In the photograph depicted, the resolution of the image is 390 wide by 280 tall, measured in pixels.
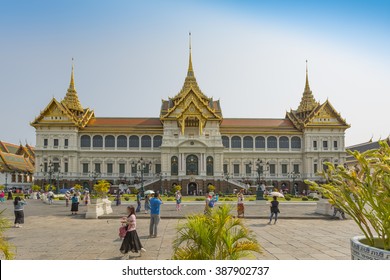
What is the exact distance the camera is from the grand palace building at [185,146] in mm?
54531

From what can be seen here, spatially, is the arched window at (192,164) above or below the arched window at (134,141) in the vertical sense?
below

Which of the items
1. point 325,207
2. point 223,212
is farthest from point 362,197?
point 325,207

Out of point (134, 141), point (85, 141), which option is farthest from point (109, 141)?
point (134, 141)

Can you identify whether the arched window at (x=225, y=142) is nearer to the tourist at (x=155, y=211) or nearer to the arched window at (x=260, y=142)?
the arched window at (x=260, y=142)

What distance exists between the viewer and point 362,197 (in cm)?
498

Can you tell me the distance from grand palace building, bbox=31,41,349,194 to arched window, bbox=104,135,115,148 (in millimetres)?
30

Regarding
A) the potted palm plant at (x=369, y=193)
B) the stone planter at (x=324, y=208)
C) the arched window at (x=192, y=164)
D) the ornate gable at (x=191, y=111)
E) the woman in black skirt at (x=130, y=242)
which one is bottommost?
the stone planter at (x=324, y=208)

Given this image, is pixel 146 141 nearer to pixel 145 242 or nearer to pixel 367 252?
pixel 145 242

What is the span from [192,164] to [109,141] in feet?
45.2

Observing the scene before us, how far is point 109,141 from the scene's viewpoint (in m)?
57.8

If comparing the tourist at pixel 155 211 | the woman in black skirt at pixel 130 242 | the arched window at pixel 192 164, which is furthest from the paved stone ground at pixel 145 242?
the arched window at pixel 192 164

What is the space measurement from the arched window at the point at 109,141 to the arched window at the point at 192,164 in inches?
488
